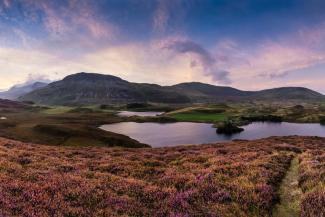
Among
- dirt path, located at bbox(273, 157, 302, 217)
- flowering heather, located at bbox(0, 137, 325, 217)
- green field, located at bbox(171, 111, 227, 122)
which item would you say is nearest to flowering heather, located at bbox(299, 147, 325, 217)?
flowering heather, located at bbox(0, 137, 325, 217)

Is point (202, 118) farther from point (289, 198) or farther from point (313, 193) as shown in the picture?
point (313, 193)

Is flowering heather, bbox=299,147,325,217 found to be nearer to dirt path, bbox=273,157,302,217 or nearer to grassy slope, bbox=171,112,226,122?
dirt path, bbox=273,157,302,217

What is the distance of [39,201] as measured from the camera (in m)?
11.1

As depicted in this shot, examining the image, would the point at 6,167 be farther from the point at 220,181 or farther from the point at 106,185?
the point at 220,181

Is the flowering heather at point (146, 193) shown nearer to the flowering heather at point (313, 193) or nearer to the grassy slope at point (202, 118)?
the flowering heather at point (313, 193)

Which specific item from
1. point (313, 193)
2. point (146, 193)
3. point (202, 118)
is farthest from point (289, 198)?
point (202, 118)

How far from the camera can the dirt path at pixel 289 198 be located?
36.4 feet

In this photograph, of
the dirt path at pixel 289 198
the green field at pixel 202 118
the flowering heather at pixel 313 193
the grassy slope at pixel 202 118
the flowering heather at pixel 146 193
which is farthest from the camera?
the green field at pixel 202 118

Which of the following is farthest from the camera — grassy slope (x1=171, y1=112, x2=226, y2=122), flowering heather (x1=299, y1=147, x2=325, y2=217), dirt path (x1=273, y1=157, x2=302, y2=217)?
grassy slope (x1=171, y1=112, x2=226, y2=122)

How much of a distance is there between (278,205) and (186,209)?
4.05 meters

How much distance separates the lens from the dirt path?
11.1 meters

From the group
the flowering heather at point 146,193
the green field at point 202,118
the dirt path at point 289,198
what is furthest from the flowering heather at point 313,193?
the green field at point 202,118

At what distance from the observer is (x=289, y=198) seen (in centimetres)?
1258

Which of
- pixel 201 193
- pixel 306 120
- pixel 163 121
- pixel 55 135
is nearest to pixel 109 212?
pixel 201 193
